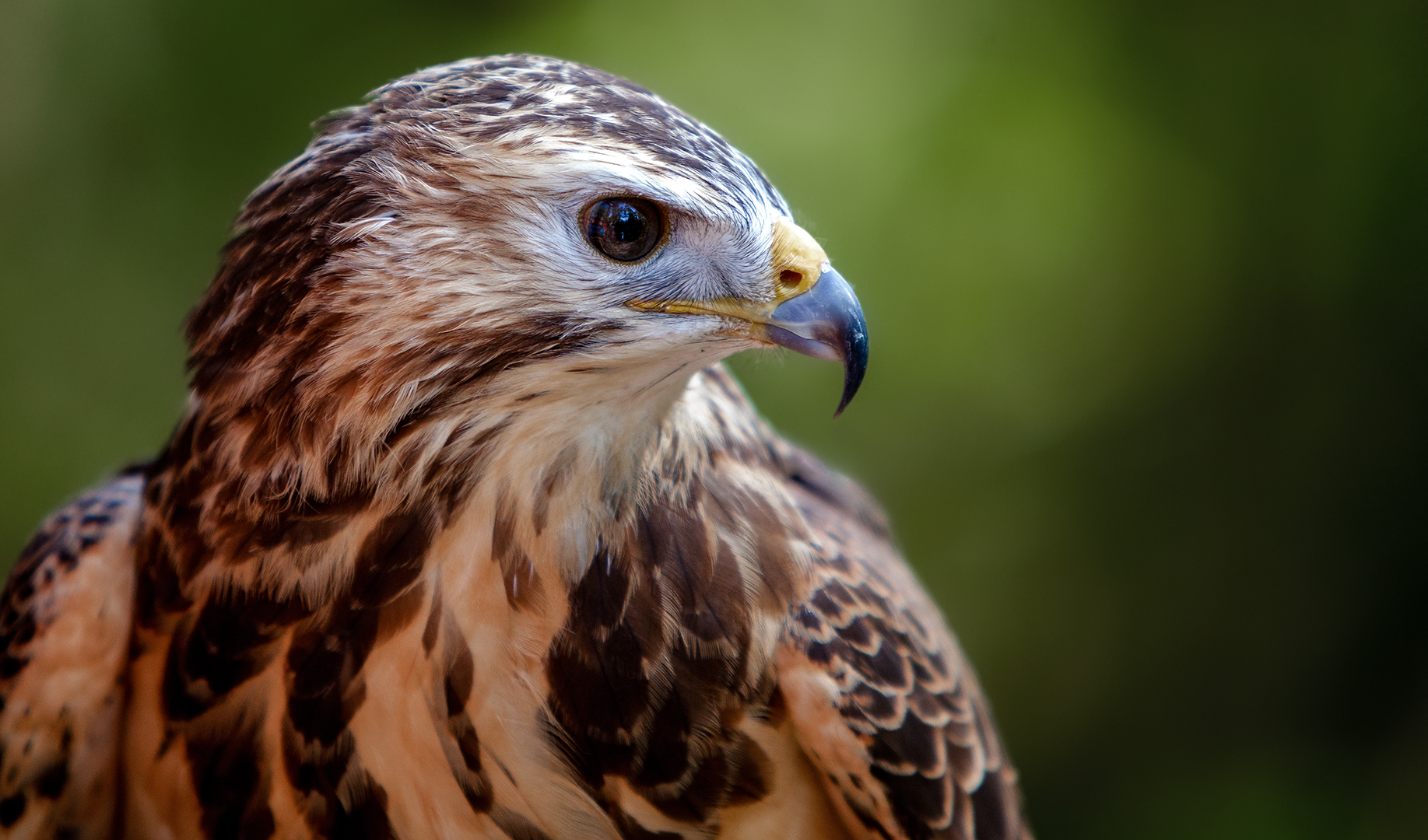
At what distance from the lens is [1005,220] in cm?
378

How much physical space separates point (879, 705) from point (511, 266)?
2.89 ft

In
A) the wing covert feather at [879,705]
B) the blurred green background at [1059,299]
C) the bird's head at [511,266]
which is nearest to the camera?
the bird's head at [511,266]

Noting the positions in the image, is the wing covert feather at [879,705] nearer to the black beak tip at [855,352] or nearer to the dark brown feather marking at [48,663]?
the black beak tip at [855,352]

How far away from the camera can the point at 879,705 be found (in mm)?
1771

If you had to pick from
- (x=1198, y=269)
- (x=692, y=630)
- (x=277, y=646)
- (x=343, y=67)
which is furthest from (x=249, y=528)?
(x=1198, y=269)

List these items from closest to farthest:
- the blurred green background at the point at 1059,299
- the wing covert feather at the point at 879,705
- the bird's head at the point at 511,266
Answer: the bird's head at the point at 511,266 < the wing covert feather at the point at 879,705 < the blurred green background at the point at 1059,299

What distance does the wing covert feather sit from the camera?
1718 millimetres

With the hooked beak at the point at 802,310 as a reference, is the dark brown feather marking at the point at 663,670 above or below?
below

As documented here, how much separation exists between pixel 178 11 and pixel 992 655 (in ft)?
11.2

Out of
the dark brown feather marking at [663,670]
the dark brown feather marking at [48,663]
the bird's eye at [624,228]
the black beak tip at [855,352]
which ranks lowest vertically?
the dark brown feather marking at [48,663]

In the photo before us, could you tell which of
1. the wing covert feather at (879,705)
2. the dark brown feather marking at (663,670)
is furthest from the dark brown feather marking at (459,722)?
the wing covert feather at (879,705)

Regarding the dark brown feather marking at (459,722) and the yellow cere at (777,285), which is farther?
the dark brown feather marking at (459,722)

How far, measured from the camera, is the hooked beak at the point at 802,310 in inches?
58.2

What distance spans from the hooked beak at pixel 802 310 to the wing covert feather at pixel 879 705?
0.45m
